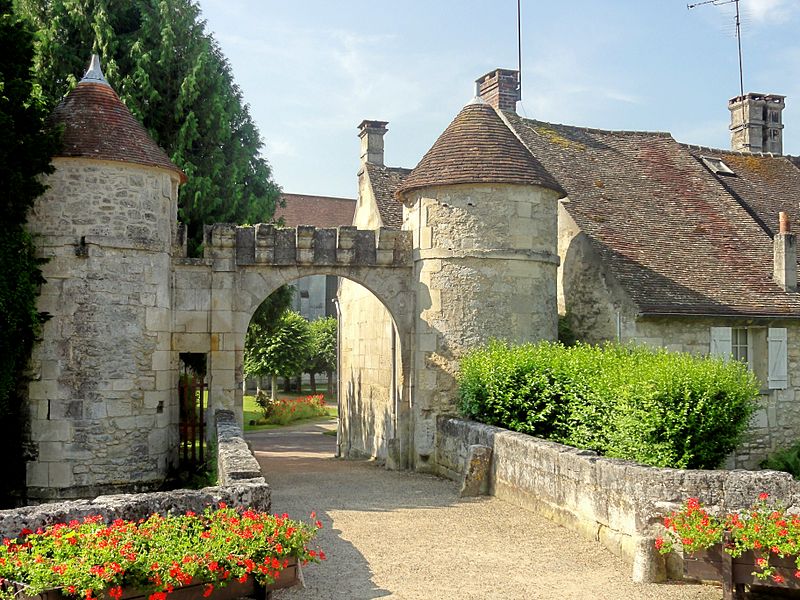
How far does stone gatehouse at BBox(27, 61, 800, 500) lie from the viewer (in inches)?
459

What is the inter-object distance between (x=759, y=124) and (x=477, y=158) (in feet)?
43.1

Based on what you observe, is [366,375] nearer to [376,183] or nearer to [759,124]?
[376,183]

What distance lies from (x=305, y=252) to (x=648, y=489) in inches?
301

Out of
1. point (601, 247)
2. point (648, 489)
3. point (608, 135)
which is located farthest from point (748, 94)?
point (648, 489)

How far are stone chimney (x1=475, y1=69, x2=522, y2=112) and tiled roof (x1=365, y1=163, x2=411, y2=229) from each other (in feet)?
8.62

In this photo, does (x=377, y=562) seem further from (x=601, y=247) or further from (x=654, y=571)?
(x=601, y=247)

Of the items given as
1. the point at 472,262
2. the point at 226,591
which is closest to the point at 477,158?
the point at 472,262

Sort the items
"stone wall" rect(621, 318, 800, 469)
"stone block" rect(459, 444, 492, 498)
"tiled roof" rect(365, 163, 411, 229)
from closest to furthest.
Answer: "stone block" rect(459, 444, 492, 498), "stone wall" rect(621, 318, 800, 469), "tiled roof" rect(365, 163, 411, 229)

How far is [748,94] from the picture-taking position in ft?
74.9

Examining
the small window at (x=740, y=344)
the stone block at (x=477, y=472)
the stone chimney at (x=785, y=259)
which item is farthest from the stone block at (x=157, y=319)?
the stone chimney at (x=785, y=259)

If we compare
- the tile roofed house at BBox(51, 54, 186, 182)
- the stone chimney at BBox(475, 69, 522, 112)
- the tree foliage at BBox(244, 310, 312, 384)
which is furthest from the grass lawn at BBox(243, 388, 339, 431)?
the tile roofed house at BBox(51, 54, 186, 182)

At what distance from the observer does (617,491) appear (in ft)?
24.9

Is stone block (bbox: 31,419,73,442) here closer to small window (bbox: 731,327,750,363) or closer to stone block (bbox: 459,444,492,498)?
stone block (bbox: 459,444,492,498)

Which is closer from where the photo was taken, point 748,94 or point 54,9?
point 54,9
